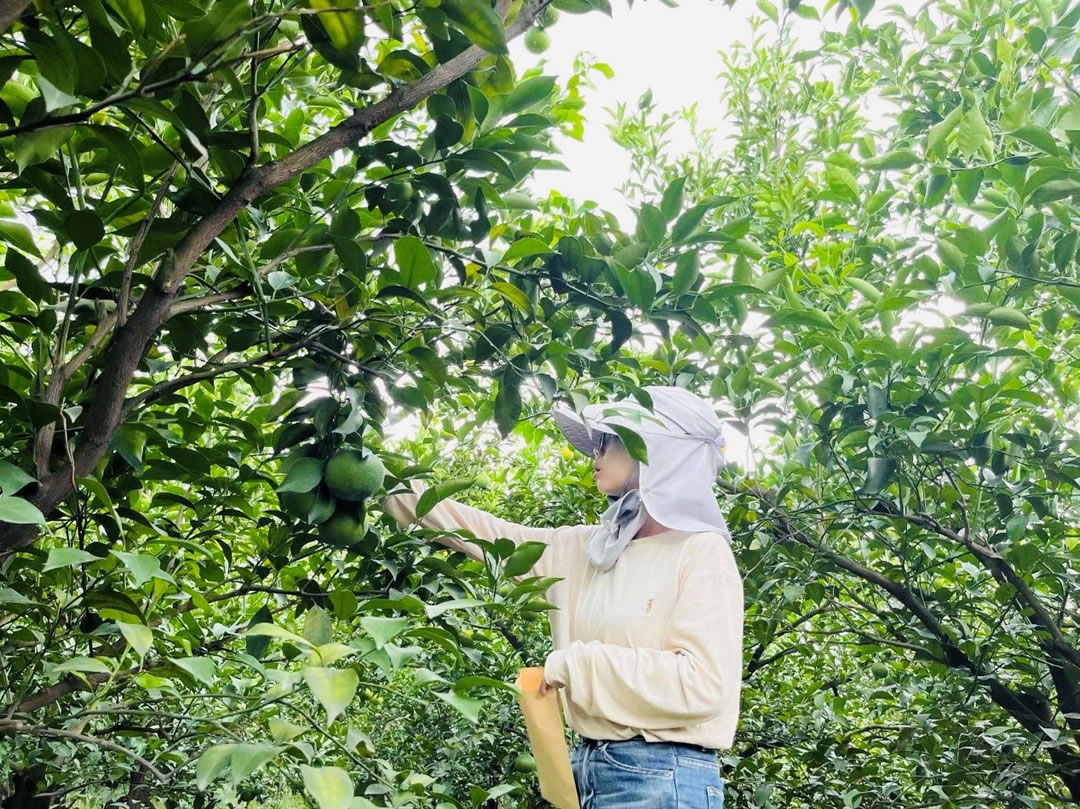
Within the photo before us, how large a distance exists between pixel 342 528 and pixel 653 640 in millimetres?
563

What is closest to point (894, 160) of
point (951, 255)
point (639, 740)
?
point (951, 255)

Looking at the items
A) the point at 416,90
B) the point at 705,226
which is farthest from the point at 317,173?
the point at 705,226

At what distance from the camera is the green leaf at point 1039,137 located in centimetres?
121

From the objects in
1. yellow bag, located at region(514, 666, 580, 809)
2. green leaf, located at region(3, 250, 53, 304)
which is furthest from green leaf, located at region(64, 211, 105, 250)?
yellow bag, located at region(514, 666, 580, 809)

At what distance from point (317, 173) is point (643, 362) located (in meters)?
0.68

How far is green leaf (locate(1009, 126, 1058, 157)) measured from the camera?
47.8 inches

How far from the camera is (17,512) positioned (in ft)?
2.18

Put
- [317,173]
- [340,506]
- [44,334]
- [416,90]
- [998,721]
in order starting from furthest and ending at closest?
[998,721] < [317,173] < [340,506] < [44,334] < [416,90]

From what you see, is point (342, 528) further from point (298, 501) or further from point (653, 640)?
point (653, 640)

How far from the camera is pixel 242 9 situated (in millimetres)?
659

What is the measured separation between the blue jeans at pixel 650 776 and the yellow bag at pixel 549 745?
0.06m

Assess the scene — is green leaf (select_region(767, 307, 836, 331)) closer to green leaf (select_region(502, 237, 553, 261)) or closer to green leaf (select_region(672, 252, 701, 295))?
green leaf (select_region(672, 252, 701, 295))

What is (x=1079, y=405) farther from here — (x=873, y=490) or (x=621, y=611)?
(x=621, y=611)

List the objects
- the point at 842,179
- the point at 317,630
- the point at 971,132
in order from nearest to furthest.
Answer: the point at 317,630
the point at 971,132
the point at 842,179
